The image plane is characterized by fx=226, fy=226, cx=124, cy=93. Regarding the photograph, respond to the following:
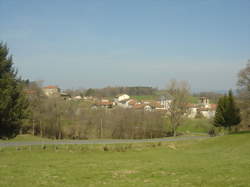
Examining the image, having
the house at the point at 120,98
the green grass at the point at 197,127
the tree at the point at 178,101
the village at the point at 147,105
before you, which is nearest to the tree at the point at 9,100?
the village at the point at 147,105

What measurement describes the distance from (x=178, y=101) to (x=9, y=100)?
3099 centimetres

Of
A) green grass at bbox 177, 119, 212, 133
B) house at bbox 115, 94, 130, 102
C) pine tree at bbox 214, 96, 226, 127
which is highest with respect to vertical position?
house at bbox 115, 94, 130, 102

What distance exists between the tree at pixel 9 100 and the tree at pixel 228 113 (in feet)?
120

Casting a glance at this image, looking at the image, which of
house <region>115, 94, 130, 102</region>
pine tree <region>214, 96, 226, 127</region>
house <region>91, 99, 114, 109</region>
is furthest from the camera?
house <region>115, 94, 130, 102</region>

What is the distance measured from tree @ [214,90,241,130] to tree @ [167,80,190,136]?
22.8 ft

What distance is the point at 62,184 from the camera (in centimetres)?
807

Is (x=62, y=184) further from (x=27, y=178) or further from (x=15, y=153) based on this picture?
(x=15, y=153)

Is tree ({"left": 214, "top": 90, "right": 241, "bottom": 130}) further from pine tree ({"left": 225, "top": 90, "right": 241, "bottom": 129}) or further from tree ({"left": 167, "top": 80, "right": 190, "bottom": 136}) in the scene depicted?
tree ({"left": 167, "top": 80, "right": 190, "bottom": 136})

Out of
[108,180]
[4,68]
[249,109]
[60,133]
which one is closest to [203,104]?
[249,109]

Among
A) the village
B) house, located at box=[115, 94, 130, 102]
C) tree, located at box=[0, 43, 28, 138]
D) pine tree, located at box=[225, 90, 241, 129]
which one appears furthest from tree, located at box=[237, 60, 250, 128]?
house, located at box=[115, 94, 130, 102]

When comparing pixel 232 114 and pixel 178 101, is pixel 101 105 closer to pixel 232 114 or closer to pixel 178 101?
pixel 178 101

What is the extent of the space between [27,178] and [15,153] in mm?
13484

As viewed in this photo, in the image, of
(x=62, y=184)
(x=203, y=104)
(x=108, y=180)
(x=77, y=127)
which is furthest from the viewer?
(x=203, y=104)

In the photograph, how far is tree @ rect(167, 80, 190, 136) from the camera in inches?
1800
